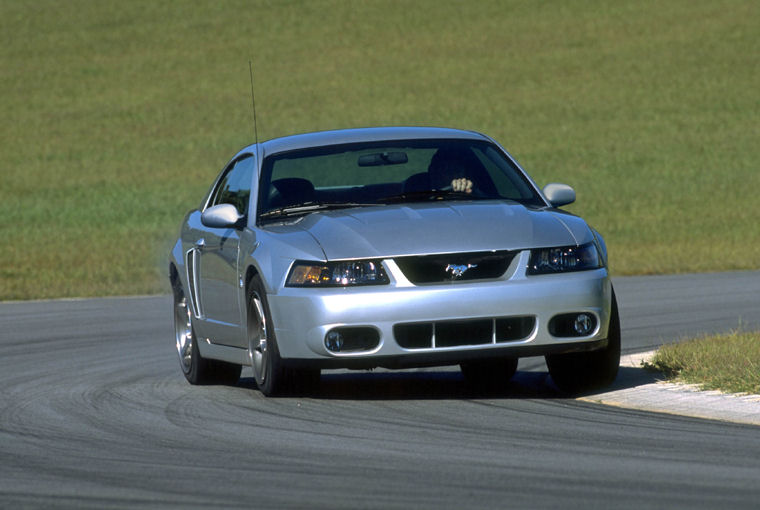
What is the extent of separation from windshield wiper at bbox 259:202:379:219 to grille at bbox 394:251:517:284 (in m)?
1.07

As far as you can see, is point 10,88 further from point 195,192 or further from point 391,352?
point 391,352

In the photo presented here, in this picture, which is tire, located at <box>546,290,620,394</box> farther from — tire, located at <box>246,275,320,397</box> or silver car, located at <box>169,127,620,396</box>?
tire, located at <box>246,275,320,397</box>

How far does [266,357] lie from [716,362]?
8.83 ft

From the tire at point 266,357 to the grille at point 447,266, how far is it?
86cm

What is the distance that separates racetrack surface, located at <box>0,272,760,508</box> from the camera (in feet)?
20.1

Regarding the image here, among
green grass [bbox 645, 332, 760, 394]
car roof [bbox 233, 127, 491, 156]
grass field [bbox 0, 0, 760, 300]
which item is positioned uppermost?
car roof [bbox 233, 127, 491, 156]

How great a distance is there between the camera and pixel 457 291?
28.1 feet

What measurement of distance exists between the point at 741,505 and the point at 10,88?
4968 cm

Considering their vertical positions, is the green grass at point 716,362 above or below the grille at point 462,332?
below

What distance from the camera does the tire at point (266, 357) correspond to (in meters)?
9.09

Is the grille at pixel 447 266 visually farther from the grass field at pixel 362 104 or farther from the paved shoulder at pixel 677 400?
the grass field at pixel 362 104

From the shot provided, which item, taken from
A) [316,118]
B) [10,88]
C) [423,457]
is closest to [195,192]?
[316,118]

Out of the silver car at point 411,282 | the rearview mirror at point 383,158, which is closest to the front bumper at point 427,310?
the silver car at point 411,282

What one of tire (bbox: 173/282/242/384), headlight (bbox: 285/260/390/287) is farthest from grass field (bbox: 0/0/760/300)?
headlight (bbox: 285/260/390/287)
